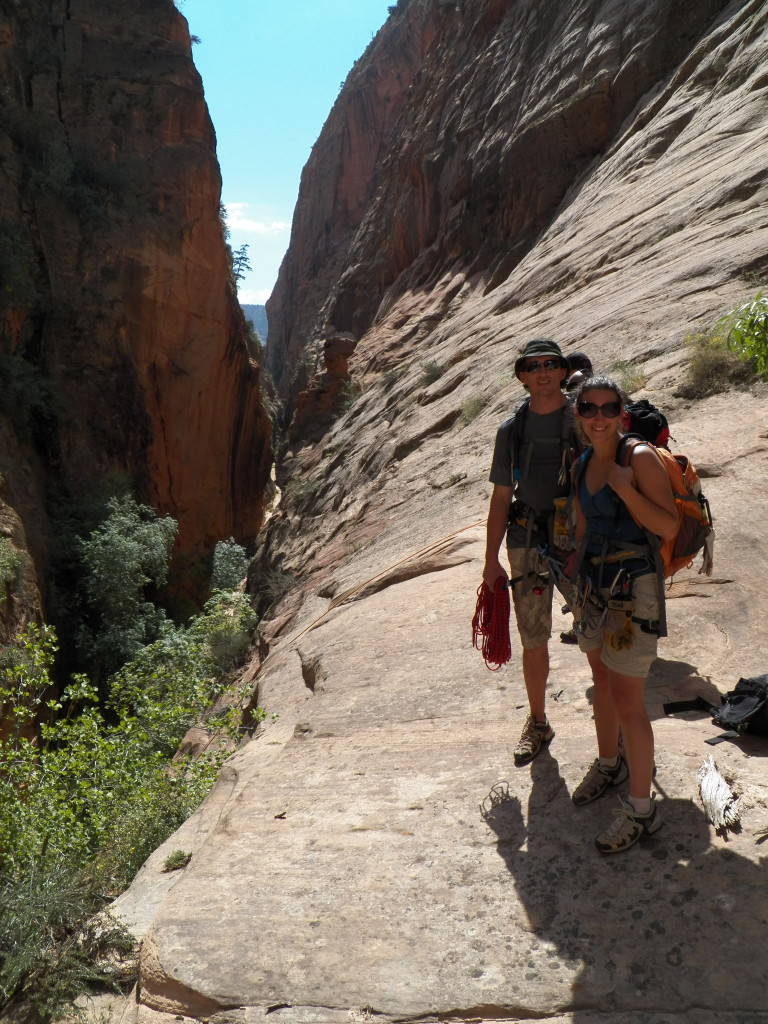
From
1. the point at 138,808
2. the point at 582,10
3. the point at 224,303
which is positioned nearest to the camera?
the point at 138,808

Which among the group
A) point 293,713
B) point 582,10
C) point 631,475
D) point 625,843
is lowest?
point 293,713

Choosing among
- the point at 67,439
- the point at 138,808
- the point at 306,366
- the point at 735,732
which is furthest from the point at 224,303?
the point at 735,732

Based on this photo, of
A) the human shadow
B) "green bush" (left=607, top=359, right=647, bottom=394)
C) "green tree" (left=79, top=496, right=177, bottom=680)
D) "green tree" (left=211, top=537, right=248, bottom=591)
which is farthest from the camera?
"green tree" (left=211, top=537, right=248, bottom=591)

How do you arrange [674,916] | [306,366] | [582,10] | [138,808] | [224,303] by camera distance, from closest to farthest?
[674,916]
[138,808]
[582,10]
[224,303]
[306,366]

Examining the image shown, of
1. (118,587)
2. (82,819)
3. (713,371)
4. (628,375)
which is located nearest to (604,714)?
(713,371)

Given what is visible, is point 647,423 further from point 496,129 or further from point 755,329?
point 496,129

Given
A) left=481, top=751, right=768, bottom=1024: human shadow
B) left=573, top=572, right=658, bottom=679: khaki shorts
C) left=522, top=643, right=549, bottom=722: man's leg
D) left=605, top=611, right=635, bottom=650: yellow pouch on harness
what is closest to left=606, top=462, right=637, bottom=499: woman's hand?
left=573, top=572, right=658, bottom=679: khaki shorts

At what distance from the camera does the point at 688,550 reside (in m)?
2.90

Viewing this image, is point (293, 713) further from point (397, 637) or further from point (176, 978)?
point (176, 978)

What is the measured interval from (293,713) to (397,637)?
0.88 meters

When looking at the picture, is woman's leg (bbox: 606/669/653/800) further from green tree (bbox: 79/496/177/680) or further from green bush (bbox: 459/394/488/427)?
green tree (bbox: 79/496/177/680)

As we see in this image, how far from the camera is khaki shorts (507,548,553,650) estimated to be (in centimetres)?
342

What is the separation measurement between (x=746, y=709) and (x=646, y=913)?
114 cm

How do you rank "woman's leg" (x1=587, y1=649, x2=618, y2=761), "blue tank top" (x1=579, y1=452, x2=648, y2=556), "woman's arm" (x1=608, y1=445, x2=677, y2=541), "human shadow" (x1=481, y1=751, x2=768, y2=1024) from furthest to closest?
"woman's leg" (x1=587, y1=649, x2=618, y2=761) → "blue tank top" (x1=579, y1=452, x2=648, y2=556) → "woman's arm" (x1=608, y1=445, x2=677, y2=541) → "human shadow" (x1=481, y1=751, x2=768, y2=1024)
